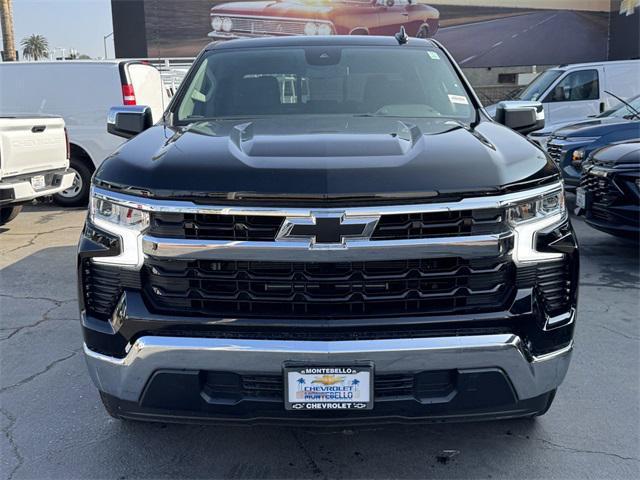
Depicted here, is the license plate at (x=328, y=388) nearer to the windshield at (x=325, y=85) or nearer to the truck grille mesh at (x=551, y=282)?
the truck grille mesh at (x=551, y=282)

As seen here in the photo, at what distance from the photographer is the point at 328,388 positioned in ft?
7.41

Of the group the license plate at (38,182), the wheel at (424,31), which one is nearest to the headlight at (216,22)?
the wheel at (424,31)

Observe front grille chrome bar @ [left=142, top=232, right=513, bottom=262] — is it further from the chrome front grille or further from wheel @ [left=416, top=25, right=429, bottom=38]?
wheel @ [left=416, top=25, right=429, bottom=38]

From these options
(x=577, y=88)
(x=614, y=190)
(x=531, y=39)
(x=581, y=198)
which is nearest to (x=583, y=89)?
Answer: (x=577, y=88)

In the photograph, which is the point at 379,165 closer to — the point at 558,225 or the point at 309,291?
the point at 309,291

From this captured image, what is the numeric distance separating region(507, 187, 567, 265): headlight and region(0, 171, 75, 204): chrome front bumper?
19.5 feet

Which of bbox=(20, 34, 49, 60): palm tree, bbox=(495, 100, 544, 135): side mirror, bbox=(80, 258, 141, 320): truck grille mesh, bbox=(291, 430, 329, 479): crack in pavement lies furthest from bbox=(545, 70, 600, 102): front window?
bbox=(20, 34, 49, 60): palm tree

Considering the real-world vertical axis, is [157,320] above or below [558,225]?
below

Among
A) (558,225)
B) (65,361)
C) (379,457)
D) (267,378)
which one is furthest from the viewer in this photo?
(65,361)

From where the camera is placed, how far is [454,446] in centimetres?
290

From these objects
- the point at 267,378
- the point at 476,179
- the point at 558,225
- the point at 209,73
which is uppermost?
the point at 209,73

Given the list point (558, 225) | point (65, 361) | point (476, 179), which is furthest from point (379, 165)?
point (65, 361)

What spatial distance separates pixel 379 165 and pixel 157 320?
3.23 feet

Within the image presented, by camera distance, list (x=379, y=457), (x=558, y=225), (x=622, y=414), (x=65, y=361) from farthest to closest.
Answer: (x=65, y=361) < (x=622, y=414) < (x=379, y=457) < (x=558, y=225)
